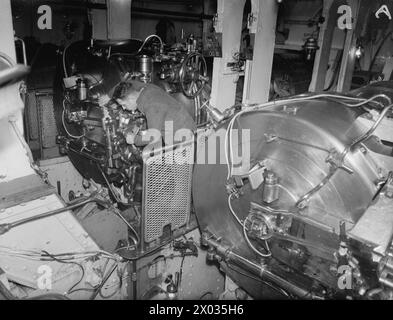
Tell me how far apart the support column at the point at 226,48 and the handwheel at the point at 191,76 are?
0.28 metres

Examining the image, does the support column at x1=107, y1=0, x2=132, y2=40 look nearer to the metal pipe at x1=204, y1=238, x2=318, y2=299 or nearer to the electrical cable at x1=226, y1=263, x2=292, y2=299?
the metal pipe at x1=204, y1=238, x2=318, y2=299

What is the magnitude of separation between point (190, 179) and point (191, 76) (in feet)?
3.80

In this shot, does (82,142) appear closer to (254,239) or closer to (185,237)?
(185,237)

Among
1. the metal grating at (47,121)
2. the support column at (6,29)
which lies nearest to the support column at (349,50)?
the metal grating at (47,121)

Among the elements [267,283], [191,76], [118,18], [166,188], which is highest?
[118,18]

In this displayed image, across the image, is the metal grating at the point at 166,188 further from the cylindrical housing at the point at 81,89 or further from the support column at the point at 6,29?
the cylindrical housing at the point at 81,89

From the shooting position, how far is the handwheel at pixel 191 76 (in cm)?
298

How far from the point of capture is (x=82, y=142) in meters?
3.10

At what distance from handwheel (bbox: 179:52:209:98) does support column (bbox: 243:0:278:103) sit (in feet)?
2.27

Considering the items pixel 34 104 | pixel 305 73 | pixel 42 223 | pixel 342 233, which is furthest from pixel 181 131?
pixel 305 73

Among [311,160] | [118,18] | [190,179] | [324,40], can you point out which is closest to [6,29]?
[190,179]

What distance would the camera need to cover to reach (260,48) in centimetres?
368

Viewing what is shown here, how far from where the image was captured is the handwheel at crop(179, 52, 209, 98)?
2.98 metres

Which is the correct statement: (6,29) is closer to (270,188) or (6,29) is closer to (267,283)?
(270,188)
